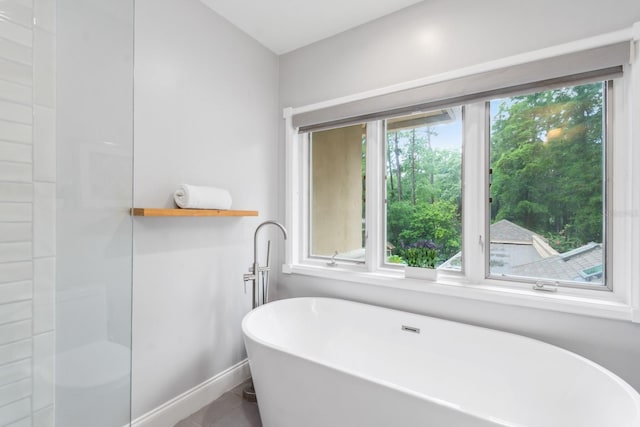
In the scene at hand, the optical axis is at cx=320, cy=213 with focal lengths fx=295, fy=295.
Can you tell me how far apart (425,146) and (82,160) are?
195 centimetres

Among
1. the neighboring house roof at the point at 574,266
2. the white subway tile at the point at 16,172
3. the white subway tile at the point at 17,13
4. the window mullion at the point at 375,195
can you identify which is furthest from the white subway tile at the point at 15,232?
the neighboring house roof at the point at 574,266

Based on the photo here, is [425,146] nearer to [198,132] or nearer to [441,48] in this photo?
[441,48]

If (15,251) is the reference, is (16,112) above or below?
above

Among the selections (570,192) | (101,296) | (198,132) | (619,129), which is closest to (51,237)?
(101,296)

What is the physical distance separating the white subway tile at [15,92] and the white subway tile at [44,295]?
0.46 metres

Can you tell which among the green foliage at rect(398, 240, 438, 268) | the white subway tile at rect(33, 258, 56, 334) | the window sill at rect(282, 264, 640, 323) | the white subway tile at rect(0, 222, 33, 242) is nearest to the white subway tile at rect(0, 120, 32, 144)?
the white subway tile at rect(0, 222, 33, 242)

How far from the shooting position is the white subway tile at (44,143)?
2.79ft

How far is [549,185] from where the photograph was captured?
5.57 feet

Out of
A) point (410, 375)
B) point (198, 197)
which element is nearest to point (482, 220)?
point (410, 375)

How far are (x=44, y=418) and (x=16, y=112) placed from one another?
0.90 metres

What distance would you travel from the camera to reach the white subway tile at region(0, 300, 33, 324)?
832mm

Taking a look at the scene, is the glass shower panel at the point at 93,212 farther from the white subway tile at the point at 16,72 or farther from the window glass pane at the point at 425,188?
the window glass pane at the point at 425,188

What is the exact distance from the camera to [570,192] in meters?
1.64

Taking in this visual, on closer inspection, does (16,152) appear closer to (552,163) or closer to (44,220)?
(44,220)
